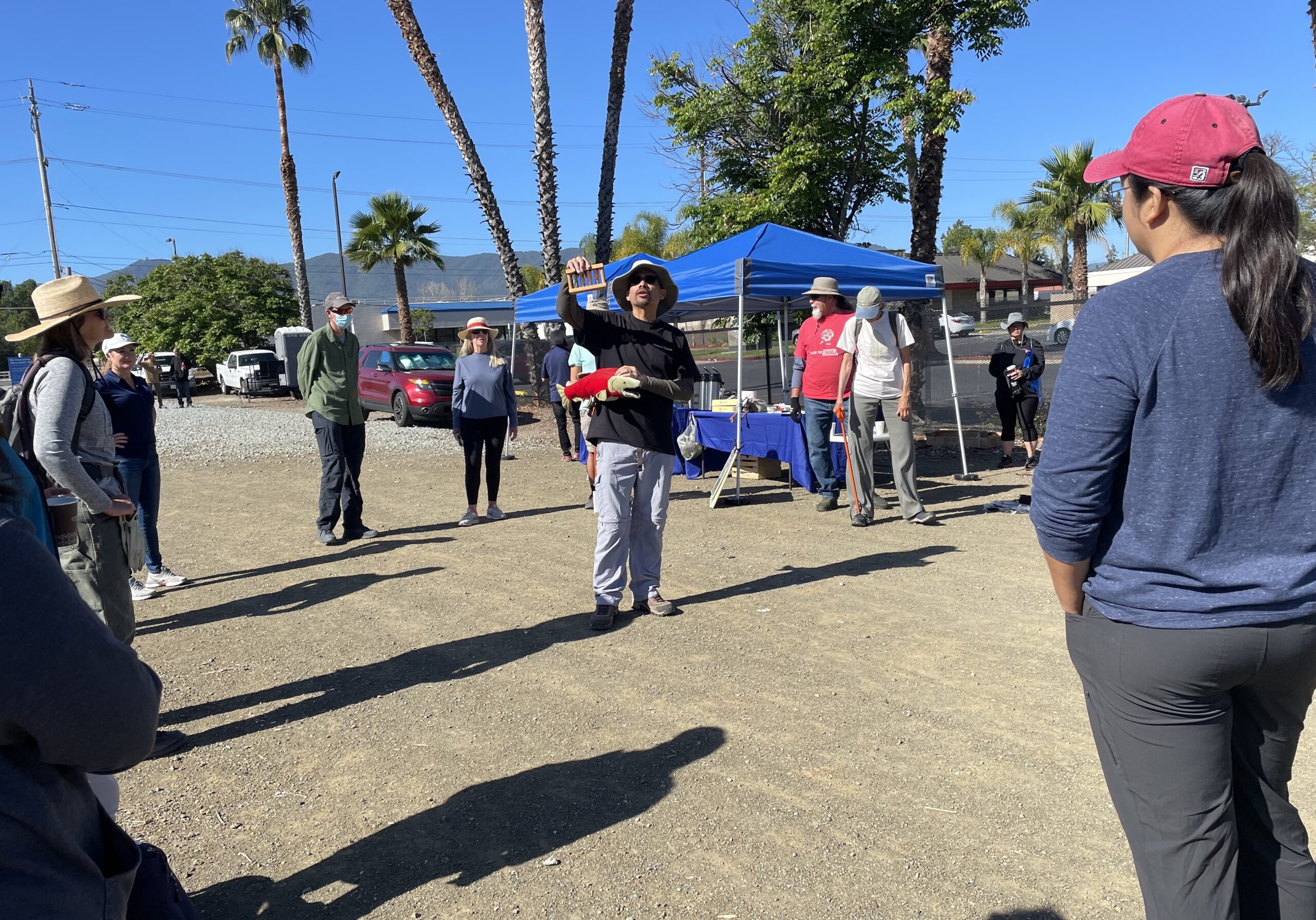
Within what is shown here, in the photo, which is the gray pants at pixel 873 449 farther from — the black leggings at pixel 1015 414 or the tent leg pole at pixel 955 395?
the black leggings at pixel 1015 414

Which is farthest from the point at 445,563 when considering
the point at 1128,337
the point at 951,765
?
the point at 1128,337

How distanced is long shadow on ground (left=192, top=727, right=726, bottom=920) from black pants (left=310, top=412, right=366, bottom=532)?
15.5 ft

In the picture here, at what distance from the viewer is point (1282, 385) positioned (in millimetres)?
1571

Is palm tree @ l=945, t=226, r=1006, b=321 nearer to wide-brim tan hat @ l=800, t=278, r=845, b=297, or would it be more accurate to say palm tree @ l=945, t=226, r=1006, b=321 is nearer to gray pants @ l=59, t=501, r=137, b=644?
wide-brim tan hat @ l=800, t=278, r=845, b=297

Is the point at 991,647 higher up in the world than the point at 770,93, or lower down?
lower down

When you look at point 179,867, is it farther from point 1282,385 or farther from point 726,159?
point 726,159

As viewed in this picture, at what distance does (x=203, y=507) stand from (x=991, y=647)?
329 inches

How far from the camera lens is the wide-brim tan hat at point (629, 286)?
16.4 ft

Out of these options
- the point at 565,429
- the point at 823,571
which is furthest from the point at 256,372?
the point at 823,571

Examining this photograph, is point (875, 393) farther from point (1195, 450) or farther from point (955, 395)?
point (1195, 450)

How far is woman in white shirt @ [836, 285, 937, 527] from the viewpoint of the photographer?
7457mm

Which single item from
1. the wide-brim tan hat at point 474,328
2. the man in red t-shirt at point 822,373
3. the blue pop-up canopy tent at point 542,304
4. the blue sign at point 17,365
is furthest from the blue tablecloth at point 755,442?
the blue sign at point 17,365

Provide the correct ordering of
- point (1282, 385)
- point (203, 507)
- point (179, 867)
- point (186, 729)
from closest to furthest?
point (1282, 385)
point (179, 867)
point (186, 729)
point (203, 507)

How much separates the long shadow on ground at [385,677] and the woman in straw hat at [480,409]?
3.42m
